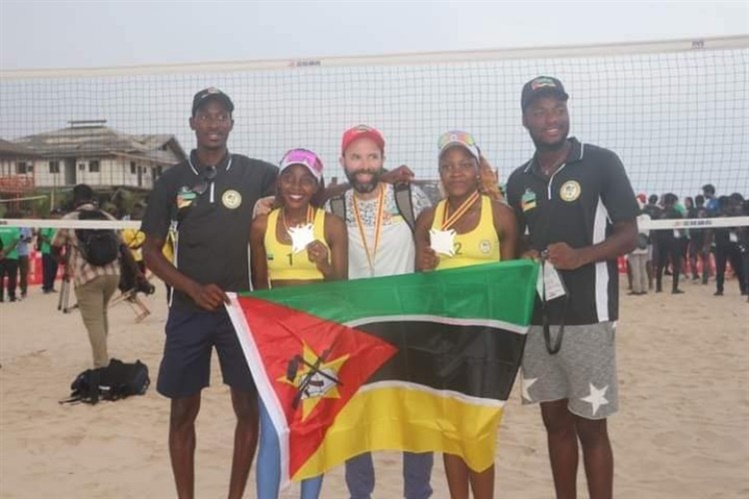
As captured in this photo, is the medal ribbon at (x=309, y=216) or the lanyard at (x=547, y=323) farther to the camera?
the medal ribbon at (x=309, y=216)

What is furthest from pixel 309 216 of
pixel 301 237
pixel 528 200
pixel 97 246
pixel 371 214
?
pixel 97 246

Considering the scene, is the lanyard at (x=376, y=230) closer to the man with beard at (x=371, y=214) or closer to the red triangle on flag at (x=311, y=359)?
the man with beard at (x=371, y=214)

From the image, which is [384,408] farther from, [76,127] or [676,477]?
[76,127]

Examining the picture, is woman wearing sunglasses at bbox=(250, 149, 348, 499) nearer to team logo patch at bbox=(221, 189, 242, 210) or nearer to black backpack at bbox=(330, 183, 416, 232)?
black backpack at bbox=(330, 183, 416, 232)

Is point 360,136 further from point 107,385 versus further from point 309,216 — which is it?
point 107,385

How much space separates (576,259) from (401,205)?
3.23ft

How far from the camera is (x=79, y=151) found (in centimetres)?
862

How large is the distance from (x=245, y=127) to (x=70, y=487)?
364 cm

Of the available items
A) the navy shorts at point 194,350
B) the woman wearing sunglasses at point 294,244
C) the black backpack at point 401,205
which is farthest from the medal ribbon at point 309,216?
the navy shorts at point 194,350

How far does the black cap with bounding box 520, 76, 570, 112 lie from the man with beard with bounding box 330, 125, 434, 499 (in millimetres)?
798

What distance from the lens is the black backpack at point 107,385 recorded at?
815cm

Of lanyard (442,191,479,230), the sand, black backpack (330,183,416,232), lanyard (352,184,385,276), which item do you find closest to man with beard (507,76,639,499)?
lanyard (442,191,479,230)

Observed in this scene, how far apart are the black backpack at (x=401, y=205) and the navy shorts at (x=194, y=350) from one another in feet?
2.83

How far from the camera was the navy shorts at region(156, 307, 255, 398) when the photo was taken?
14.5 ft
